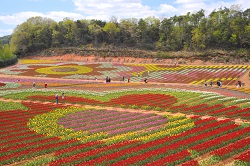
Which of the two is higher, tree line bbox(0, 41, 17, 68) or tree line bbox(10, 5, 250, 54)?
tree line bbox(10, 5, 250, 54)

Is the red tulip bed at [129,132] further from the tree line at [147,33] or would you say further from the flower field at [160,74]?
the tree line at [147,33]

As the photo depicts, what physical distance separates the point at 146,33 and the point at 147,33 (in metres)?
2.04

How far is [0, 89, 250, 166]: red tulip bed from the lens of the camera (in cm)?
2088

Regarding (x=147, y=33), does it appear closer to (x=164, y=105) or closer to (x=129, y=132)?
(x=164, y=105)

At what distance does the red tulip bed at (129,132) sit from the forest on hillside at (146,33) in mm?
83951

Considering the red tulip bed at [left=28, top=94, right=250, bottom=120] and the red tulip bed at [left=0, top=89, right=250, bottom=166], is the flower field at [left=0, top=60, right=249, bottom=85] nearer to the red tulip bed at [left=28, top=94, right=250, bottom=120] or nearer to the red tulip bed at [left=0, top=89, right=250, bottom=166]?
the red tulip bed at [left=28, top=94, right=250, bottom=120]

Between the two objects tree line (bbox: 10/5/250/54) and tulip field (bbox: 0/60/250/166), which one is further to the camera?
tree line (bbox: 10/5/250/54)

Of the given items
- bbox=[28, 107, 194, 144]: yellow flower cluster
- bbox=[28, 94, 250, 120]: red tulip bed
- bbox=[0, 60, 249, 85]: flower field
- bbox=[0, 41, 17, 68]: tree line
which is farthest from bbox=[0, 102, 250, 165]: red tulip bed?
bbox=[0, 41, 17, 68]: tree line

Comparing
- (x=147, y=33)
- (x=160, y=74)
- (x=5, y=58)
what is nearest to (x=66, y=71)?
(x=160, y=74)

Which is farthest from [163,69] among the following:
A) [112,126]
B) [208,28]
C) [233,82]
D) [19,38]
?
[19,38]

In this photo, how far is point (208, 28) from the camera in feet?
420

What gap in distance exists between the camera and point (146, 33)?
148 metres

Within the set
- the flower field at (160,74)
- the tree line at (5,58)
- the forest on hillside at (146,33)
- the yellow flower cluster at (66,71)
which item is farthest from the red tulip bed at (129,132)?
the forest on hillside at (146,33)

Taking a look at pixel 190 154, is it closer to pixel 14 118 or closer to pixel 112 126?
pixel 112 126
